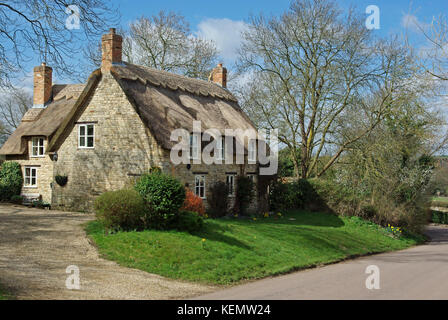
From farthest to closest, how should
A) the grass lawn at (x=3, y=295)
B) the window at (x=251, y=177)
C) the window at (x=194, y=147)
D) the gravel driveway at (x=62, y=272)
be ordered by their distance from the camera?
the window at (x=251, y=177) → the window at (x=194, y=147) → the gravel driveway at (x=62, y=272) → the grass lawn at (x=3, y=295)

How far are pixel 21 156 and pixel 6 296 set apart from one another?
22.7m

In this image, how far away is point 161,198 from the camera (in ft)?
51.4

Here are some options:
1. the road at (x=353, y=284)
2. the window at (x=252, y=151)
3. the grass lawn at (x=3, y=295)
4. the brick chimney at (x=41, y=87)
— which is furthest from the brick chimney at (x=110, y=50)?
the grass lawn at (x=3, y=295)

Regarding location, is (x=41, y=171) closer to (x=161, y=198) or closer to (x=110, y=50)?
(x=110, y=50)

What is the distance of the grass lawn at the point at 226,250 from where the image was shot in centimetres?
1285

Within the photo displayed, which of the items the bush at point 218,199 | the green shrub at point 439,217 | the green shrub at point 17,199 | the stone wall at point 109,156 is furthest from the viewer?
the green shrub at point 439,217

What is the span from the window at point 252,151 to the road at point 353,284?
1074cm

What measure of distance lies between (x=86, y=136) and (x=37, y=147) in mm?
7886

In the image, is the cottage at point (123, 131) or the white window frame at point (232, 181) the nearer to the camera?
the cottage at point (123, 131)

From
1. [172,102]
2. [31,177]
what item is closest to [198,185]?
[172,102]

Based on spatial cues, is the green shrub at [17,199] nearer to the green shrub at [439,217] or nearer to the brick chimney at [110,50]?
the brick chimney at [110,50]

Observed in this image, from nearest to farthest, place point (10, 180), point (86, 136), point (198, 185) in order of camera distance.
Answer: point (86, 136) → point (198, 185) → point (10, 180)
